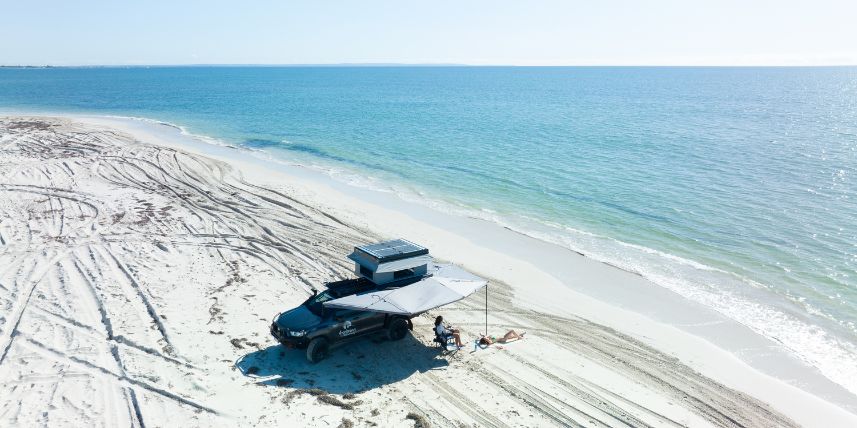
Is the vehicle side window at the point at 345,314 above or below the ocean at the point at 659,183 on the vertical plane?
above

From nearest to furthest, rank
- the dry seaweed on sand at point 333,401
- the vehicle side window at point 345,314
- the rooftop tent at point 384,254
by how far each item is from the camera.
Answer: the dry seaweed on sand at point 333,401
the vehicle side window at point 345,314
the rooftop tent at point 384,254

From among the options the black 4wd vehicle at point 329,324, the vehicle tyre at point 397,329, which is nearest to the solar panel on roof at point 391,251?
the black 4wd vehicle at point 329,324

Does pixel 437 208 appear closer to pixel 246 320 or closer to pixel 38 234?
pixel 246 320

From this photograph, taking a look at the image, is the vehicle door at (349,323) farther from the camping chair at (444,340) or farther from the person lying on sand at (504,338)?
the person lying on sand at (504,338)

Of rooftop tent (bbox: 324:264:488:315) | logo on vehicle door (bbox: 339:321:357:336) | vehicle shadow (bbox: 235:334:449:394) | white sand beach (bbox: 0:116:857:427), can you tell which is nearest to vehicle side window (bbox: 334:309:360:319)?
logo on vehicle door (bbox: 339:321:357:336)

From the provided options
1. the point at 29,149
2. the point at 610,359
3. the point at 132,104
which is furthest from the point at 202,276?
the point at 132,104

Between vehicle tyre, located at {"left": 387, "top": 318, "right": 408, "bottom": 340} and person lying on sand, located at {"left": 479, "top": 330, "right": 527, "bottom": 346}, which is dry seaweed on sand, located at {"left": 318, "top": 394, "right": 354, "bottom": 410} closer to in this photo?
vehicle tyre, located at {"left": 387, "top": 318, "right": 408, "bottom": 340}

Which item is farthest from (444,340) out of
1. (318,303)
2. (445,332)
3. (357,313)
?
(318,303)

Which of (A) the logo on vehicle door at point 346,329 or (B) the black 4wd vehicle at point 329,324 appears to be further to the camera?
(A) the logo on vehicle door at point 346,329
